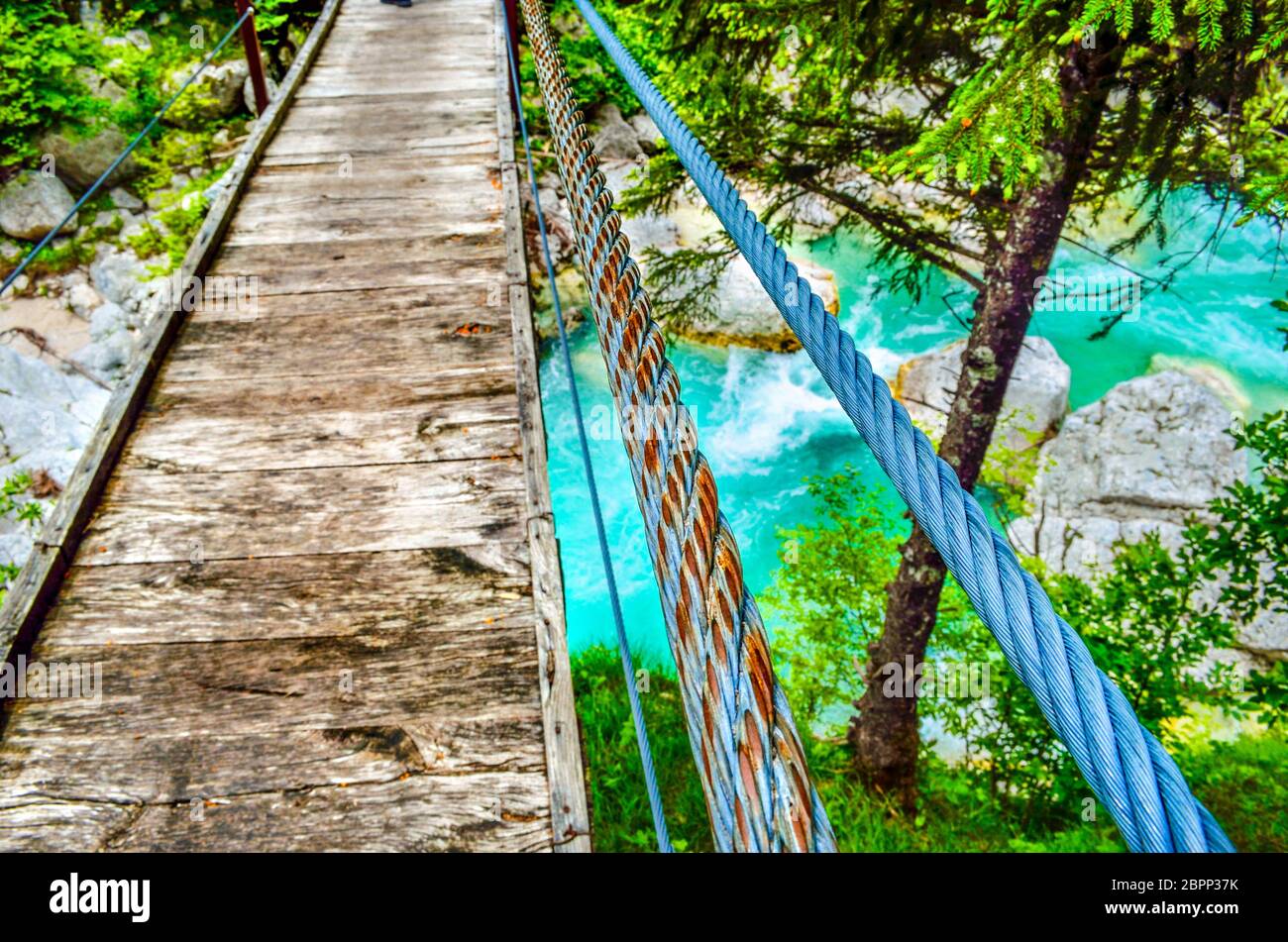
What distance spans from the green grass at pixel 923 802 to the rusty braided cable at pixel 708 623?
3.78m

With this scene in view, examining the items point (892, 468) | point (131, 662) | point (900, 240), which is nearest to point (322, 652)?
point (131, 662)

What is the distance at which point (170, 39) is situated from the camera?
11.7 meters

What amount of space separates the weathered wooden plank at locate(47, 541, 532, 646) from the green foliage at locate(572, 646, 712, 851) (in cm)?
290

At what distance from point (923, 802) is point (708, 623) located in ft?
18.7

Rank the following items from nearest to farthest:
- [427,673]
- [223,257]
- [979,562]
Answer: [979,562] → [427,673] → [223,257]

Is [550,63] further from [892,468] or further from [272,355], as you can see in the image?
[892,468]

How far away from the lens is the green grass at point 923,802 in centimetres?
462

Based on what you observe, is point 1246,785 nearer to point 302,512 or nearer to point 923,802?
point 923,802

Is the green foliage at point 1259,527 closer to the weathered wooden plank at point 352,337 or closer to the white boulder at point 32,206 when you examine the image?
the weathered wooden plank at point 352,337

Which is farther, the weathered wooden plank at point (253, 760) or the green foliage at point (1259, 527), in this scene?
the green foliage at point (1259, 527)

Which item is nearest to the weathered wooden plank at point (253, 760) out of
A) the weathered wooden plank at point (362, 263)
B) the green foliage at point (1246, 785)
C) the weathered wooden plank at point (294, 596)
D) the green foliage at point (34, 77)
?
the weathered wooden plank at point (294, 596)

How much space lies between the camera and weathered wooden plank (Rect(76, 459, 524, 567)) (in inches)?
76.8

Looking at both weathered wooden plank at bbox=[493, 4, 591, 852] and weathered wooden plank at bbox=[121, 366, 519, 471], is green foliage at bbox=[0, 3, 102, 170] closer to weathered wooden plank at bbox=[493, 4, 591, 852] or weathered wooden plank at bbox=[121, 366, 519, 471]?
weathered wooden plank at bbox=[121, 366, 519, 471]
